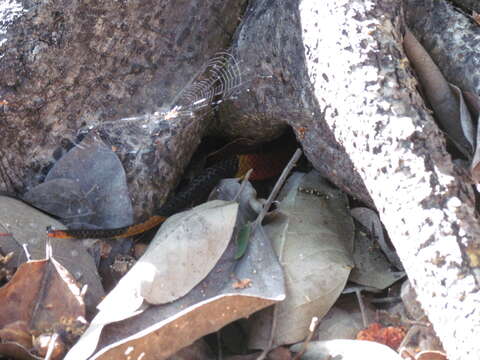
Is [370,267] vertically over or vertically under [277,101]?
under

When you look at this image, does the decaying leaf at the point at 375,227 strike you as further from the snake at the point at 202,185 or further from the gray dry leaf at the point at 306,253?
the snake at the point at 202,185

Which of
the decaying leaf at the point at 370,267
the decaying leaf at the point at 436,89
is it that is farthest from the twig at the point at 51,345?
the decaying leaf at the point at 436,89

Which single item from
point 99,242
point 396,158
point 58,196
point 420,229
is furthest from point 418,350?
point 58,196

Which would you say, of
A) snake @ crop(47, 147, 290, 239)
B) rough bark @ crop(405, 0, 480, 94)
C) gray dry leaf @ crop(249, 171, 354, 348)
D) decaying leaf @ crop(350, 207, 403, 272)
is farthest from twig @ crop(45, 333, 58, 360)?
rough bark @ crop(405, 0, 480, 94)

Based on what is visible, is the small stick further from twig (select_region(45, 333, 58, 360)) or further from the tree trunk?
twig (select_region(45, 333, 58, 360))

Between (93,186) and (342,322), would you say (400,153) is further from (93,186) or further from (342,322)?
(93,186)

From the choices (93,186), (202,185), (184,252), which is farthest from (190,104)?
(184,252)
